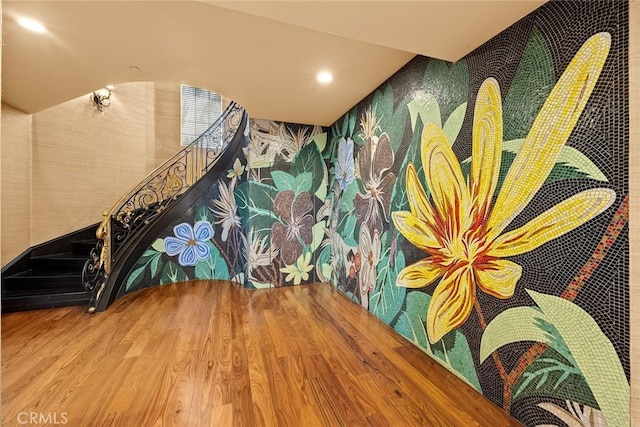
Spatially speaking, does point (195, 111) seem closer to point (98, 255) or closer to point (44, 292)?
point (98, 255)

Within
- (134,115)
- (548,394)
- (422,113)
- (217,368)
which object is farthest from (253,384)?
(134,115)

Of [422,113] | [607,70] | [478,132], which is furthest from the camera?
[422,113]

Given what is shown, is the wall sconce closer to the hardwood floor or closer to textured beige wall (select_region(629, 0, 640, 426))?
the hardwood floor

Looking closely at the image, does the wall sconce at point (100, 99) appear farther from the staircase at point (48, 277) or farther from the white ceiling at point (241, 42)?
the staircase at point (48, 277)

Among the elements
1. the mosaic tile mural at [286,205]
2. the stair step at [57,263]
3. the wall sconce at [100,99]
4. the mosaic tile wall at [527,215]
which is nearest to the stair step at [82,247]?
the stair step at [57,263]

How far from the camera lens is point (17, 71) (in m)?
2.42

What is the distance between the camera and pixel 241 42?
77.0 inches

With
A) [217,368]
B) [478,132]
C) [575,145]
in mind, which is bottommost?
[217,368]

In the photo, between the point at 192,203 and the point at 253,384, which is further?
the point at 192,203

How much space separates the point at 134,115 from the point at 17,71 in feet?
8.36

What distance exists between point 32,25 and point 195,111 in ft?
13.7

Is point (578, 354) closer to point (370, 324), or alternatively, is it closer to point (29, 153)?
point (370, 324)

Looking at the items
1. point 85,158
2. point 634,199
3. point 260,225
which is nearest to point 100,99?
point 85,158

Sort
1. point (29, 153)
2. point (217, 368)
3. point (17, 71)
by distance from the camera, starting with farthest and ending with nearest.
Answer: point (29, 153), point (17, 71), point (217, 368)
